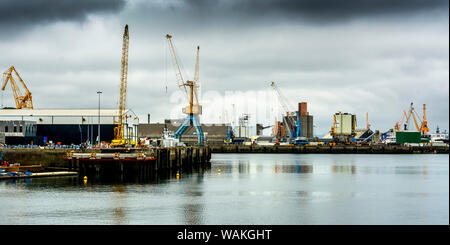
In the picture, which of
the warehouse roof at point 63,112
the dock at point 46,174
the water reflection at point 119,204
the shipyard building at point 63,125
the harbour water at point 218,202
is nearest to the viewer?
the water reflection at point 119,204

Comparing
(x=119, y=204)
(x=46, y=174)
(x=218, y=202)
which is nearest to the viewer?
(x=119, y=204)

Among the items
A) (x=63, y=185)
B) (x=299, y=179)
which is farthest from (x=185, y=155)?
(x=63, y=185)

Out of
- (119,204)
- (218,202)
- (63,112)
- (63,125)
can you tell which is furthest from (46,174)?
(63,112)

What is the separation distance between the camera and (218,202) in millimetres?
56094

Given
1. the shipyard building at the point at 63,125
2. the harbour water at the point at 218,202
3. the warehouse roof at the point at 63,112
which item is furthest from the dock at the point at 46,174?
the warehouse roof at the point at 63,112

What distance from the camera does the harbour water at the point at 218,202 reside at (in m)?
46.3

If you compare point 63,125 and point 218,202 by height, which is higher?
point 63,125

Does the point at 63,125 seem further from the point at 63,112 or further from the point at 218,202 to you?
the point at 218,202

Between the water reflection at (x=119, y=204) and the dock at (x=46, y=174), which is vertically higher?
the dock at (x=46, y=174)

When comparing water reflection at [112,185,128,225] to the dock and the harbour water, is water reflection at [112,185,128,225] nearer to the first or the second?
the harbour water

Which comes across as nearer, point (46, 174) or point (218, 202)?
point (218, 202)

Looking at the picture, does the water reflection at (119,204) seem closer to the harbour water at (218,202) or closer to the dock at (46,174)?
the harbour water at (218,202)
